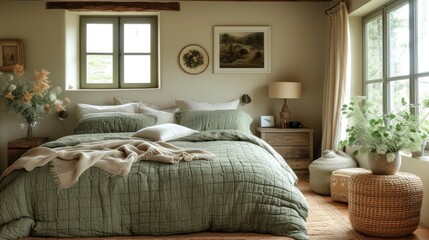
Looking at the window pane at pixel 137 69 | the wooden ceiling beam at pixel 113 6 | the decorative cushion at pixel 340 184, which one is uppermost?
the wooden ceiling beam at pixel 113 6

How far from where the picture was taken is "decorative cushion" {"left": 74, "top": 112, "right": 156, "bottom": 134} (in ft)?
13.8

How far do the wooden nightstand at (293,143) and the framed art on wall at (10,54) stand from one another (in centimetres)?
329

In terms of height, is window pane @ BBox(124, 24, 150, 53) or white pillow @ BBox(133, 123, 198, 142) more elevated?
window pane @ BBox(124, 24, 150, 53)

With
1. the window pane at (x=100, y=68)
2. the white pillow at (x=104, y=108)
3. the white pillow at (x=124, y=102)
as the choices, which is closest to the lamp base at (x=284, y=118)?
the white pillow at (x=124, y=102)

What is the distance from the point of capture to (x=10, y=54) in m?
5.01

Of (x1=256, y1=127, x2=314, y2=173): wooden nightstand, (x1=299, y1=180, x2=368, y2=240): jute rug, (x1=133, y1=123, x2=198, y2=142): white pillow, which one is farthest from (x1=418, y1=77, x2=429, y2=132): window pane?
(x1=133, y1=123, x2=198, y2=142): white pillow

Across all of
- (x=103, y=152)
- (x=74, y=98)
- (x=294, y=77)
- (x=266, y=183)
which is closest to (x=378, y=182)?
(x=266, y=183)

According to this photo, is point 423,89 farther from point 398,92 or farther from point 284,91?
point 284,91

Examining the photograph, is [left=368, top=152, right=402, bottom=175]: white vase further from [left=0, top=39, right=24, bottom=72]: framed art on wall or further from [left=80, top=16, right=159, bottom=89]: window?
[left=0, top=39, right=24, bottom=72]: framed art on wall

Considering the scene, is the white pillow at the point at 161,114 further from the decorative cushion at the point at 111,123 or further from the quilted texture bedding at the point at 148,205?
Result: the quilted texture bedding at the point at 148,205

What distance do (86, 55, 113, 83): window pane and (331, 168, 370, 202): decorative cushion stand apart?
331 centimetres

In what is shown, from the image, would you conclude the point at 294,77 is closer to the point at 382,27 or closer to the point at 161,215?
the point at 382,27

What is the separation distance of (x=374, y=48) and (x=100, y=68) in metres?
3.58

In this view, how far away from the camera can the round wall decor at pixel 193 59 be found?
5.17 metres
